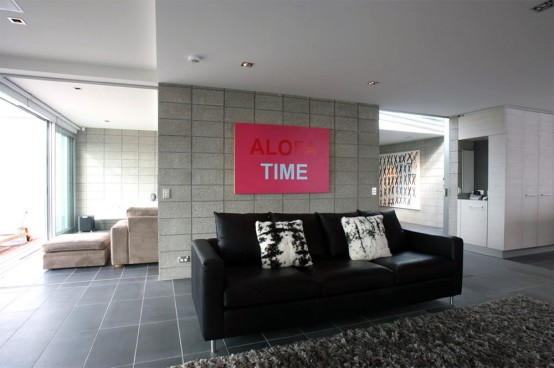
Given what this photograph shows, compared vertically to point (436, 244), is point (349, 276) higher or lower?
lower

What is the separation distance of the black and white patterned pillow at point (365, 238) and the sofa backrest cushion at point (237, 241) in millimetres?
1031

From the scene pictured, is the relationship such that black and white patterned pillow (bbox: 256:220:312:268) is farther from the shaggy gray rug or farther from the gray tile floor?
the shaggy gray rug

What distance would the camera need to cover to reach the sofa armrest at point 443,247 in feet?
10.3

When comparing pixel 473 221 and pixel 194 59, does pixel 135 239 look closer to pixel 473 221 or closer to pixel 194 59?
pixel 194 59

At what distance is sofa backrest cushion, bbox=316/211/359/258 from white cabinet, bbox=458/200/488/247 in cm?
370

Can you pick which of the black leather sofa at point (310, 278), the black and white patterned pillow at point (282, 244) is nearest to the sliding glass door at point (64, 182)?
the black leather sofa at point (310, 278)

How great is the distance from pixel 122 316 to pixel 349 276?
7.28 feet

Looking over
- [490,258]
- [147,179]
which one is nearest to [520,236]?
[490,258]

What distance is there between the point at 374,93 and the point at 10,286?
216 inches

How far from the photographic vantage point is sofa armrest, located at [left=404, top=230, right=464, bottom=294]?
3.14 metres

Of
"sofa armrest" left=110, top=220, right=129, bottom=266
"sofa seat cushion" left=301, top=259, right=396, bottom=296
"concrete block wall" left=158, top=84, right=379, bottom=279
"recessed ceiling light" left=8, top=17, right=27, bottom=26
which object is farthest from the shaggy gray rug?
"recessed ceiling light" left=8, top=17, right=27, bottom=26

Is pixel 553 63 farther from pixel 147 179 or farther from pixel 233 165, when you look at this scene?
pixel 147 179

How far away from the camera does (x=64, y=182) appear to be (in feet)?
23.4

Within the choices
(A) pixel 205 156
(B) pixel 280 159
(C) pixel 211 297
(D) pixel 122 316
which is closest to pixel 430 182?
(B) pixel 280 159
